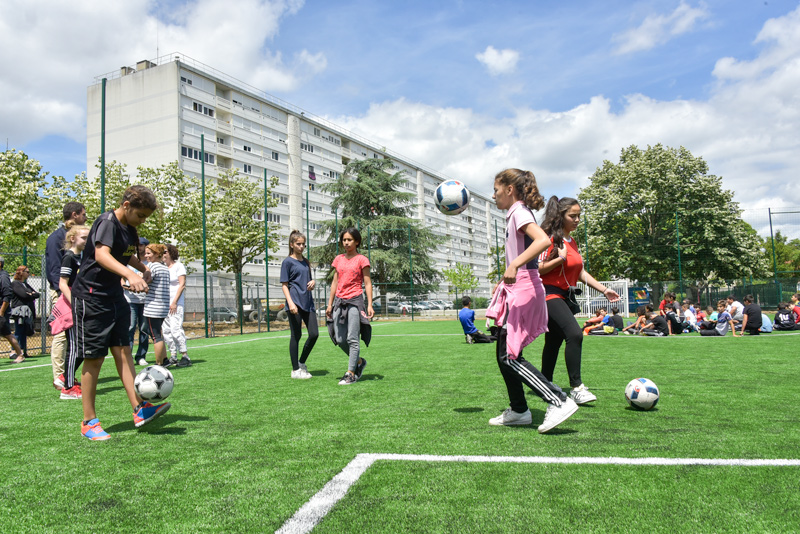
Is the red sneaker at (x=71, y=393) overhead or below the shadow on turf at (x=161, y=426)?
overhead

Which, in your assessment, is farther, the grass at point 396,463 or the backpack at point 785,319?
the backpack at point 785,319

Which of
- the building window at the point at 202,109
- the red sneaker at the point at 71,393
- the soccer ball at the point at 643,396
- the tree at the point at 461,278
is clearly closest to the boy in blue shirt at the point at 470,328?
the soccer ball at the point at 643,396

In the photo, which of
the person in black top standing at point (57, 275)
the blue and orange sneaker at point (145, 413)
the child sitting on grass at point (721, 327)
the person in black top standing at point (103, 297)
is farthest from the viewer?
the child sitting on grass at point (721, 327)

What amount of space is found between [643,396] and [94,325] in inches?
159

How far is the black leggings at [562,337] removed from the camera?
4.35m

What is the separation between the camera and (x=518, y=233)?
3.46 m

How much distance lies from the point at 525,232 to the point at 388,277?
108 ft

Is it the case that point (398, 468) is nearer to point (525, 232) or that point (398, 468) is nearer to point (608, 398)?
point (525, 232)

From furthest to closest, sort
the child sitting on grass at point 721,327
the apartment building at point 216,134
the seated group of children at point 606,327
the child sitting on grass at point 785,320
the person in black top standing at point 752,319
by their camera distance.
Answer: the apartment building at point 216,134, the child sitting on grass at point 785,320, the seated group of children at point 606,327, the child sitting on grass at point 721,327, the person in black top standing at point 752,319

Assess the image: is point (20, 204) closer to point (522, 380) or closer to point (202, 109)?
point (522, 380)

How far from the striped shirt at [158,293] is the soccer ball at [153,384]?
3.54 m

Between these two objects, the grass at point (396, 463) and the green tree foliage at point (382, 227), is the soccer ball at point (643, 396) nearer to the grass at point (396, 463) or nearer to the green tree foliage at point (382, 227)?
the grass at point (396, 463)

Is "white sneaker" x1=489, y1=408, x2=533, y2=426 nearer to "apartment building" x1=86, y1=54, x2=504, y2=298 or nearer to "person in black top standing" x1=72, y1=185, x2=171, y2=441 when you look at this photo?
"person in black top standing" x1=72, y1=185, x2=171, y2=441

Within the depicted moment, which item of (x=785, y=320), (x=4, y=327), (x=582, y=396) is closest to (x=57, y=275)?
(x=4, y=327)
